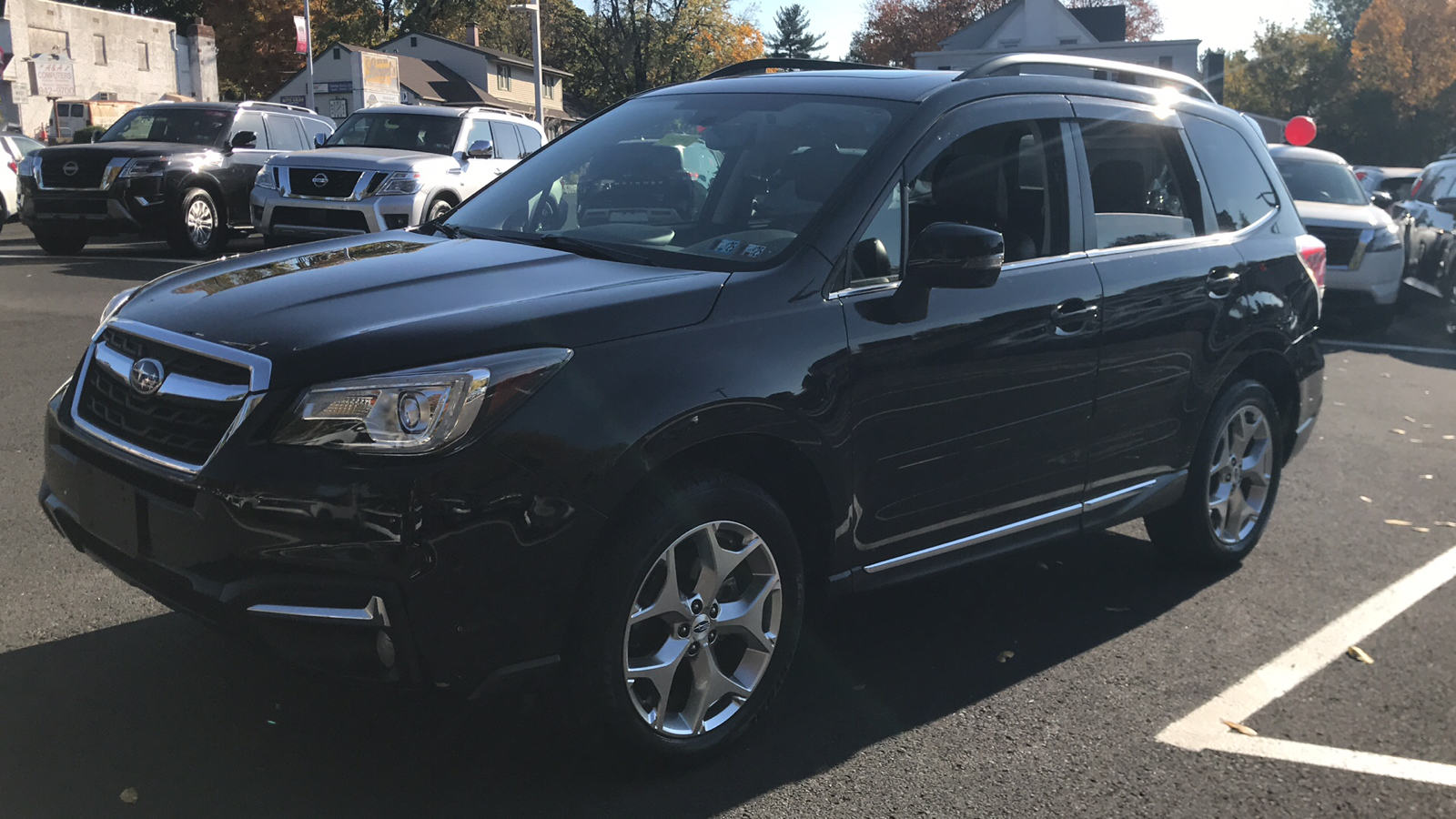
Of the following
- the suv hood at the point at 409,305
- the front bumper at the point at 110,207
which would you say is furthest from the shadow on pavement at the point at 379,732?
the front bumper at the point at 110,207

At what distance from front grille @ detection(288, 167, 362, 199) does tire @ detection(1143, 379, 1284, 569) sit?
10949mm

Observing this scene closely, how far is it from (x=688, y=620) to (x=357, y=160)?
12.1m

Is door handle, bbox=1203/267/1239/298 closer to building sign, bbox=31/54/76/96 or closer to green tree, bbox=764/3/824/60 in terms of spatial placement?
building sign, bbox=31/54/76/96

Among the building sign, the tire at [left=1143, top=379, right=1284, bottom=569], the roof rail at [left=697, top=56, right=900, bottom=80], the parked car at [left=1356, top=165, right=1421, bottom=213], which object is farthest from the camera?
the building sign

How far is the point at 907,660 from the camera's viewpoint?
430cm

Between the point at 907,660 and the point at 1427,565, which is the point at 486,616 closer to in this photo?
the point at 907,660

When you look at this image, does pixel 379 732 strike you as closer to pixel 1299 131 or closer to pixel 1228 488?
pixel 1228 488

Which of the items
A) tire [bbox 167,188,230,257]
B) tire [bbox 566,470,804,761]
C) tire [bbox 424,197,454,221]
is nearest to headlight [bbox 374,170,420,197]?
tire [bbox 424,197,454,221]

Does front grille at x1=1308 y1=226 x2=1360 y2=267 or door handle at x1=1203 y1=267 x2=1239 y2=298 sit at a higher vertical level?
door handle at x1=1203 y1=267 x2=1239 y2=298

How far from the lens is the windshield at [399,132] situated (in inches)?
604

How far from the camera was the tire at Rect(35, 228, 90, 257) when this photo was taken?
15523 millimetres

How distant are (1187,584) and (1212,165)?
5.69 feet

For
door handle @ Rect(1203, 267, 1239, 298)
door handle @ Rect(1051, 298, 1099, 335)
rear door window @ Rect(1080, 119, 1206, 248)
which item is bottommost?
door handle @ Rect(1051, 298, 1099, 335)

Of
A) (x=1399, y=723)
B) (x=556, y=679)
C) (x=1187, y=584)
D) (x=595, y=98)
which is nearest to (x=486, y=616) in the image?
(x=556, y=679)
